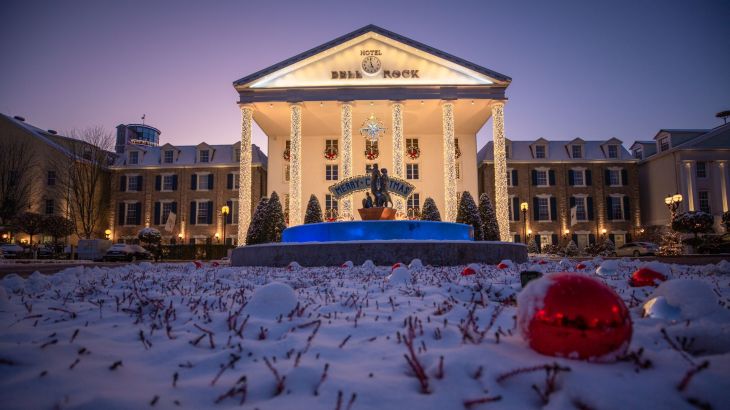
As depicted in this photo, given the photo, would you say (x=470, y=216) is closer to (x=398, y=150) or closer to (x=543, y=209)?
(x=398, y=150)

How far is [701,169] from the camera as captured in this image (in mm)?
38250

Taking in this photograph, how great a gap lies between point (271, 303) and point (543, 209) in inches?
1651

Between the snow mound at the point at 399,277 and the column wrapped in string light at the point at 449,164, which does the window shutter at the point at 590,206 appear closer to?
the column wrapped in string light at the point at 449,164

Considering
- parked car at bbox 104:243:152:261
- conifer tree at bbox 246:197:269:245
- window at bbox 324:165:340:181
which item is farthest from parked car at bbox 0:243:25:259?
window at bbox 324:165:340:181

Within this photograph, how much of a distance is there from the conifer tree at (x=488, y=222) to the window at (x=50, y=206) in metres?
38.5

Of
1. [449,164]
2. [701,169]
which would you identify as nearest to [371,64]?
[449,164]

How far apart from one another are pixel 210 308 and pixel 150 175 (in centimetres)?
4499

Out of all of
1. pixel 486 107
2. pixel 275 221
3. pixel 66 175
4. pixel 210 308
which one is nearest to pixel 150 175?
pixel 66 175

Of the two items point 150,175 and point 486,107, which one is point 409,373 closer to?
point 486,107

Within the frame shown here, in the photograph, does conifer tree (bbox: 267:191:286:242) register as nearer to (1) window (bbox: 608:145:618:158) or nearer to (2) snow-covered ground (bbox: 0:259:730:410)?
(2) snow-covered ground (bbox: 0:259:730:410)

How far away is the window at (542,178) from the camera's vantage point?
41.5 m

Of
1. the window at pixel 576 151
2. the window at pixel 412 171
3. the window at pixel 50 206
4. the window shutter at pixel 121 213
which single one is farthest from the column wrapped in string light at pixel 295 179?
the window at pixel 576 151

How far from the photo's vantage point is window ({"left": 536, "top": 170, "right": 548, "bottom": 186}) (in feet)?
136

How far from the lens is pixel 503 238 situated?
2647cm
